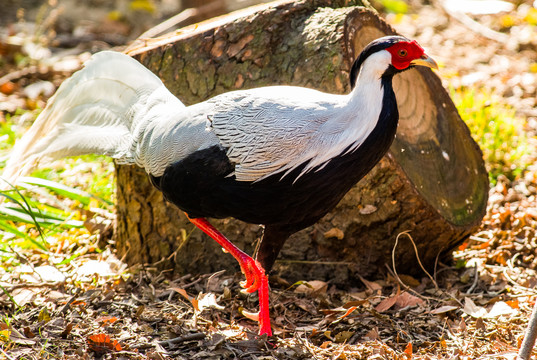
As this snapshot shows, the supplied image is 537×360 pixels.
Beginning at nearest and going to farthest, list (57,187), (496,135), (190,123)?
(190,123), (57,187), (496,135)

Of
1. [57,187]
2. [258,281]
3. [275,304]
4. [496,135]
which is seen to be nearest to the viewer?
[258,281]

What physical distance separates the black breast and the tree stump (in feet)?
2.26

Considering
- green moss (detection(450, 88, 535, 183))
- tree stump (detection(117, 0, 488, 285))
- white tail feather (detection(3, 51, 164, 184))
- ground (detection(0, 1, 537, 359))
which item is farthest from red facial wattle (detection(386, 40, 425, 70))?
green moss (detection(450, 88, 535, 183))

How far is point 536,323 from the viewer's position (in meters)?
2.30

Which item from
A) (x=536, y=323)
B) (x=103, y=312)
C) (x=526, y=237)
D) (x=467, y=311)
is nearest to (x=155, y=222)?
(x=103, y=312)

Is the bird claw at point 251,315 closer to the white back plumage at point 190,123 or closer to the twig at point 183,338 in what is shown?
the twig at point 183,338

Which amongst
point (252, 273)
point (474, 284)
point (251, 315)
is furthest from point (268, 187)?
point (474, 284)

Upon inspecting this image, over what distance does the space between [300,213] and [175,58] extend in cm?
147

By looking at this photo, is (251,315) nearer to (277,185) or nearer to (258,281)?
(258,281)

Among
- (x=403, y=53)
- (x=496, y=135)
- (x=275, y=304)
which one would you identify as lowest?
(x=496, y=135)

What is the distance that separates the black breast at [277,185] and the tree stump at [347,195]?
69cm

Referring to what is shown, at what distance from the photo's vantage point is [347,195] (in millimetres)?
3301

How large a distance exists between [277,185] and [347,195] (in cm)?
87

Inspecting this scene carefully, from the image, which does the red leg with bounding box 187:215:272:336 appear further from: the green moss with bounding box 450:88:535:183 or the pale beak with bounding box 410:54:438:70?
the green moss with bounding box 450:88:535:183
